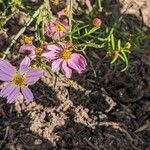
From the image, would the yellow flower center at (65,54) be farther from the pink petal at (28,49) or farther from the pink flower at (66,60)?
the pink petal at (28,49)

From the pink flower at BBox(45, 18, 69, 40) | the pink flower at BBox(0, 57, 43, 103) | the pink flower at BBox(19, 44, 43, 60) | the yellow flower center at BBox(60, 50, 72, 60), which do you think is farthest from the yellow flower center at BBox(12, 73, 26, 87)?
the pink flower at BBox(45, 18, 69, 40)

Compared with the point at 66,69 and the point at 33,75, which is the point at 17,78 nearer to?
the point at 33,75

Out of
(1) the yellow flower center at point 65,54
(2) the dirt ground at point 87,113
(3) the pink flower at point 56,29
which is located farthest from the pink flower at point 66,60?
(2) the dirt ground at point 87,113

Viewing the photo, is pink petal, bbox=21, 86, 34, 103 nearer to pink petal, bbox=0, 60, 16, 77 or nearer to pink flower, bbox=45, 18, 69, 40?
pink petal, bbox=0, 60, 16, 77

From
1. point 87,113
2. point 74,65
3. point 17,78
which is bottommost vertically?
point 87,113

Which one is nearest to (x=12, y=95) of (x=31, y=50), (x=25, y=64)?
(x=25, y=64)

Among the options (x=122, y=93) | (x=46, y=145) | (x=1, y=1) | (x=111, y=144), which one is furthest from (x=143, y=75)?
(x=1, y=1)
